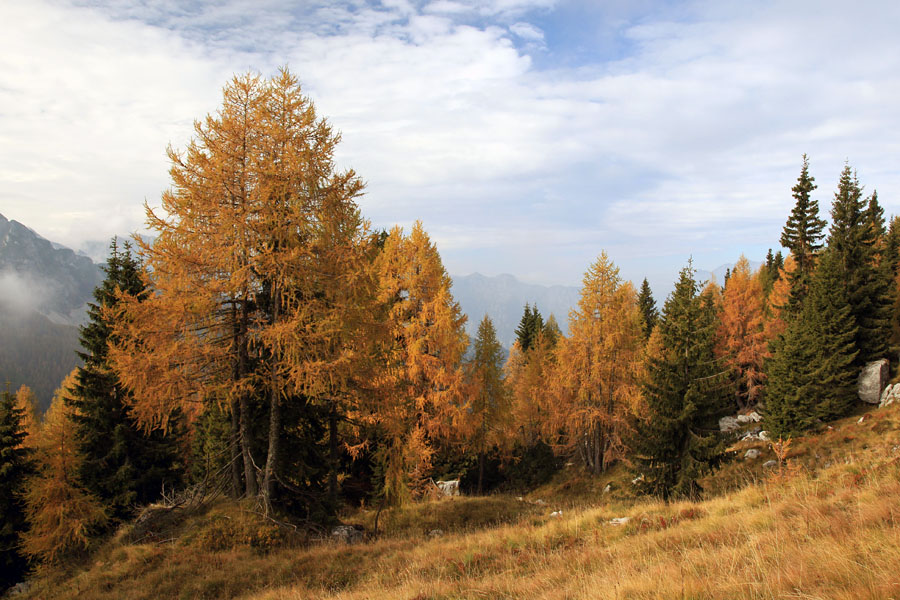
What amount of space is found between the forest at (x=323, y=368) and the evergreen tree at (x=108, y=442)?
10 cm

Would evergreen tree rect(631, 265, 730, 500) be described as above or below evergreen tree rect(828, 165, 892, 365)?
below

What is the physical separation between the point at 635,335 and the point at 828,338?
10633 mm

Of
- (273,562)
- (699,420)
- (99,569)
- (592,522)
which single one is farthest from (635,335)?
(99,569)

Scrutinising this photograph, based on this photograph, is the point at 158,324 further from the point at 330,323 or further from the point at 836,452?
the point at 836,452

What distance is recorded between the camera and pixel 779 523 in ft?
20.0

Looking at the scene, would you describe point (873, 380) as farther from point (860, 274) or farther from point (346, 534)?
point (346, 534)

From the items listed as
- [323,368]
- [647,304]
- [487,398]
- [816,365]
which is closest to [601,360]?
[487,398]

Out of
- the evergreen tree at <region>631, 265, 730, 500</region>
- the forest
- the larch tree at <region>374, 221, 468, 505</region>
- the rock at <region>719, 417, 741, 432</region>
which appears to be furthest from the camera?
the rock at <region>719, 417, 741, 432</region>

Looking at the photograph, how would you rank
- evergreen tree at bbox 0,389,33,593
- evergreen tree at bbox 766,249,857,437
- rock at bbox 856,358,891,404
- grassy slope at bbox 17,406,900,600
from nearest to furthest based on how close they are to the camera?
grassy slope at bbox 17,406,900,600 → evergreen tree at bbox 0,389,33,593 → evergreen tree at bbox 766,249,857,437 → rock at bbox 856,358,891,404

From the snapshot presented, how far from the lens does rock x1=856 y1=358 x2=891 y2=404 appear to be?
24.2 meters

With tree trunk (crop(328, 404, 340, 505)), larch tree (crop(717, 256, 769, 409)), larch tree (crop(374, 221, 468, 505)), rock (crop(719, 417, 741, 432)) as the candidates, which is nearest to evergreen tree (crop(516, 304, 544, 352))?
larch tree (crop(717, 256, 769, 409))

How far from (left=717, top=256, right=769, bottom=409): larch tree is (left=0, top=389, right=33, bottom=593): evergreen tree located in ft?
145

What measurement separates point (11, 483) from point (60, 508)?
18.3ft

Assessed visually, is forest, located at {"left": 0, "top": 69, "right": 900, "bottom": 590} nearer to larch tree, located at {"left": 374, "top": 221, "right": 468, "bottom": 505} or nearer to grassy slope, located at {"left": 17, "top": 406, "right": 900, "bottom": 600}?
larch tree, located at {"left": 374, "top": 221, "right": 468, "bottom": 505}
